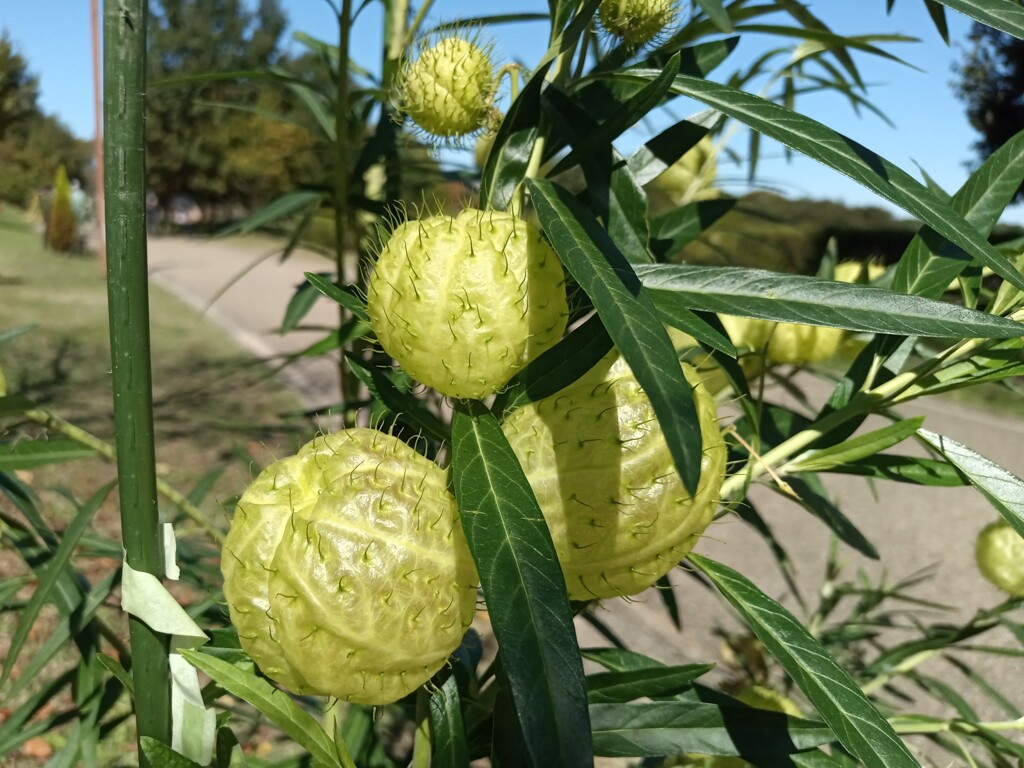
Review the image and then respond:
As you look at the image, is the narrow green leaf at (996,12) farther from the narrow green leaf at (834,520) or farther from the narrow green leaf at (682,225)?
the narrow green leaf at (834,520)

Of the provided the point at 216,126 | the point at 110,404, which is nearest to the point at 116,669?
the point at 110,404

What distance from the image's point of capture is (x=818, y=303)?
0.34 m

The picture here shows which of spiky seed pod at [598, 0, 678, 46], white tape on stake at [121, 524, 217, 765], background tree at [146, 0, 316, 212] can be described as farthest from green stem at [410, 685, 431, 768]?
background tree at [146, 0, 316, 212]

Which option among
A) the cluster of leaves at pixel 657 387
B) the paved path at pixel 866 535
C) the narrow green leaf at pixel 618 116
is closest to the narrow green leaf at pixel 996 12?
the cluster of leaves at pixel 657 387

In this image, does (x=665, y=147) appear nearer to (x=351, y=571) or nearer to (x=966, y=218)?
(x=966, y=218)

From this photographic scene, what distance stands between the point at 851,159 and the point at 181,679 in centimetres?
40

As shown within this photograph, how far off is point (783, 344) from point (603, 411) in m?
0.38

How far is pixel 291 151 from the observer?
16.5 metres

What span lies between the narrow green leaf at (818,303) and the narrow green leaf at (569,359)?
1.8 inches

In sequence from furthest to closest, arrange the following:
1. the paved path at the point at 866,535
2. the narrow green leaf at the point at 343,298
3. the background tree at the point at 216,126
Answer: the background tree at the point at 216,126 → the paved path at the point at 866,535 → the narrow green leaf at the point at 343,298

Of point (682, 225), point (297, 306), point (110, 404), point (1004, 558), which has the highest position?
point (682, 225)

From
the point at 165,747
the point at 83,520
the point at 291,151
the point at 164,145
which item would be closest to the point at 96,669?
the point at 83,520

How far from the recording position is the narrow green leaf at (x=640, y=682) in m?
0.47

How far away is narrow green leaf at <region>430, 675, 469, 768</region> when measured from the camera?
40 centimetres
